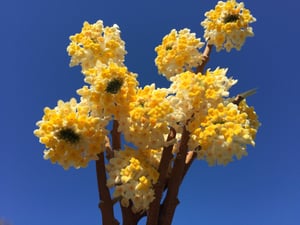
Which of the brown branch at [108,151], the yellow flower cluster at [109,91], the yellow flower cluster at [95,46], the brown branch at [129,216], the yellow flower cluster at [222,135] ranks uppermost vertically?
the yellow flower cluster at [95,46]

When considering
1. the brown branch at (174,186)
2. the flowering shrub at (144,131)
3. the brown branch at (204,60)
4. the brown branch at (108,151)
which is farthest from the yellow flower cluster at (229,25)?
the brown branch at (108,151)

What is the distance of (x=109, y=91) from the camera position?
3465 mm

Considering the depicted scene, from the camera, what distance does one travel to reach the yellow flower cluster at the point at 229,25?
14.3 ft

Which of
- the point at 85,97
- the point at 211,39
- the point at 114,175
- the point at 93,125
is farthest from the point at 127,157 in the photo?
the point at 211,39

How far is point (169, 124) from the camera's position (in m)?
3.44

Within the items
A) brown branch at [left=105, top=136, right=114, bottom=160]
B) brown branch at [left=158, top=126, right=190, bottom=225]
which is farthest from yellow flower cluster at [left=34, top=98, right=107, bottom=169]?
brown branch at [left=158, top=126, right=190, bottom=225]

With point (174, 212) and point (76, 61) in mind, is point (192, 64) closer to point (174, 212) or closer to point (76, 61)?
point (76, 61)

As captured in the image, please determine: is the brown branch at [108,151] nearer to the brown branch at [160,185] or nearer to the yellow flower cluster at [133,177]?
the yellow flower cluster at [133,177]

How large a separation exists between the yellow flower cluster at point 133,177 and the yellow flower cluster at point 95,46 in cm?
116

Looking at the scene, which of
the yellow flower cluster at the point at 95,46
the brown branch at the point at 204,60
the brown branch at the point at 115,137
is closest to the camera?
the brown branch at the point at 115,137

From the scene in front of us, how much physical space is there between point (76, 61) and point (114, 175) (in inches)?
59.8

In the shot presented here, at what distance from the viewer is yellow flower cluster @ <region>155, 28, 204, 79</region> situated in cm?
432

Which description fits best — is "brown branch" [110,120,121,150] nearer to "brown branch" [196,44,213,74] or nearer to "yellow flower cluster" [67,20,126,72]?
"yellow flower cluster" [67,20,126,72]

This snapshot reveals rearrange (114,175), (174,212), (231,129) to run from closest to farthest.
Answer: (231,129) → (114,175) → (174,212)
